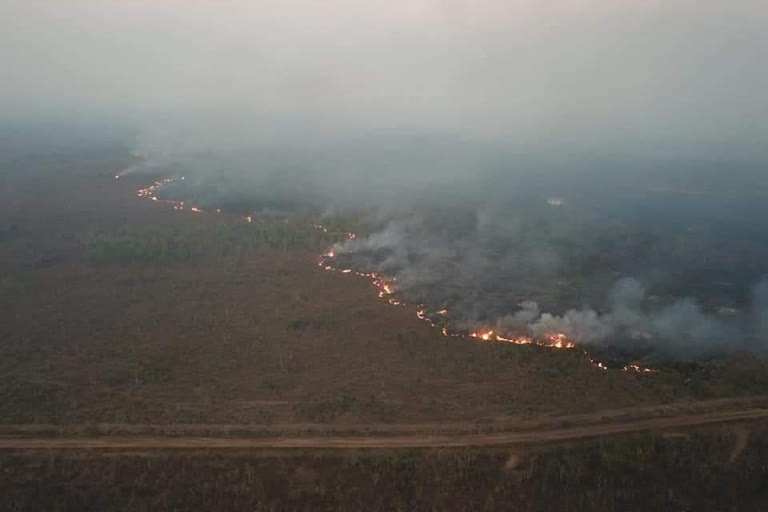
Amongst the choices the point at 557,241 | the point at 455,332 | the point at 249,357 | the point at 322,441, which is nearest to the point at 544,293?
the point at 455,332

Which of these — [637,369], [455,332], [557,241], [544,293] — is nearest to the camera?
[637,369]

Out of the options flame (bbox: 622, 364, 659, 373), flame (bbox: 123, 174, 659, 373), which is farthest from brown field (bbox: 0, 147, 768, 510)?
flame (bbox: 123, 174, 659, 373)

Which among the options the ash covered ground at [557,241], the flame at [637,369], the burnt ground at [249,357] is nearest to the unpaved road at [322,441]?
the burnt ground at [249,357]

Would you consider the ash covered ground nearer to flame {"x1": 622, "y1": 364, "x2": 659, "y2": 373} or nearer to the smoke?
the smoke

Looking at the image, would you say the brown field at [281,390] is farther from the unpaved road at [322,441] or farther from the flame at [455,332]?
the flame at [455,332]

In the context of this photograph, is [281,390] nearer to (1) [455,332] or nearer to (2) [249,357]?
(2) [249,357]

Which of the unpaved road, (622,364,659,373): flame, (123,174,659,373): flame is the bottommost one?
the unpaved road
